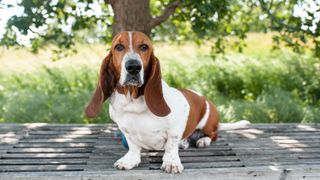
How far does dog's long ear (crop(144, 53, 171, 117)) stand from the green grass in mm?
2381

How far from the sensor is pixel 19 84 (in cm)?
779

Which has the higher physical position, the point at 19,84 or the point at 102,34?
the point at 102,34

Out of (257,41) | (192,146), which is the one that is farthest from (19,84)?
(257,41)

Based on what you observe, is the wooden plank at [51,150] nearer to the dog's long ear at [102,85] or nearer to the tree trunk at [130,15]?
the dog's long ear at [102,85]

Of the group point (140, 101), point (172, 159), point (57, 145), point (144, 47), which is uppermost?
point (144, 47)

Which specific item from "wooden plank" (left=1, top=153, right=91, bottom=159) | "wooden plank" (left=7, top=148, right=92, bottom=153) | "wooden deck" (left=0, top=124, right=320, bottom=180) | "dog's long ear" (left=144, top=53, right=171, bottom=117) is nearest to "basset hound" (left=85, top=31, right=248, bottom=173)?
"dog's long ear" (left=144, top=53, right=171, bottom=117)

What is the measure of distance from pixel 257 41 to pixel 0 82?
289 inches

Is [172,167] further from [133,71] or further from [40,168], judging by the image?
[40,168]

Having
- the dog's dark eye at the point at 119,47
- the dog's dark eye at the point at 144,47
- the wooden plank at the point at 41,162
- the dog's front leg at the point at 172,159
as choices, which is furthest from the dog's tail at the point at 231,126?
the dog's dark eye at the point at 119,47

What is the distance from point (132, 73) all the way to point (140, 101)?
36cm

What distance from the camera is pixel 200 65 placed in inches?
307

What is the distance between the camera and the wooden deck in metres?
3.19

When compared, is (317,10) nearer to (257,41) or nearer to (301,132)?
(301,132)

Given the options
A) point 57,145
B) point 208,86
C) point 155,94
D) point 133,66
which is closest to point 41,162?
point 57,145
